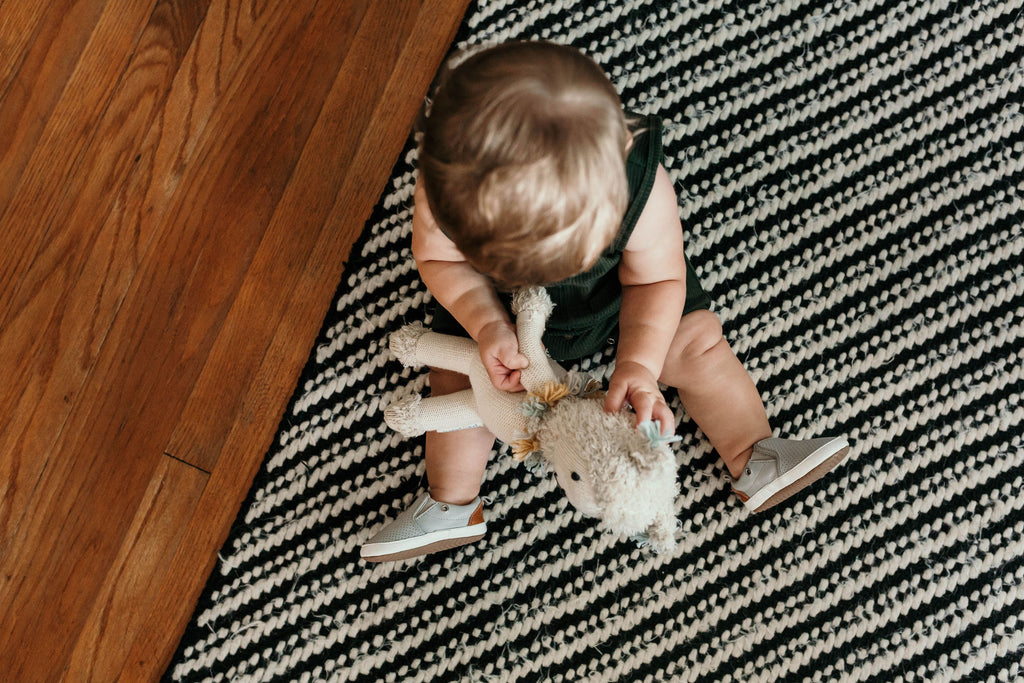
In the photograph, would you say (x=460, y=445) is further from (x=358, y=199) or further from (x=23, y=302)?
(x=23, y=302)

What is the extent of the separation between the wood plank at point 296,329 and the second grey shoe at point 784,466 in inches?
18.8

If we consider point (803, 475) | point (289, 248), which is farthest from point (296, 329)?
point (803, 475)

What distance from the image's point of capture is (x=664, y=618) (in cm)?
73

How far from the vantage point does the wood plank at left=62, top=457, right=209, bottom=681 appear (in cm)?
76

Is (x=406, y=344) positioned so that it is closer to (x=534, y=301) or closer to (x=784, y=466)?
(x=534, y=301)

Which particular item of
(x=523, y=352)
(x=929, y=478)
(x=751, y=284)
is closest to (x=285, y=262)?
(x=523, y=352)

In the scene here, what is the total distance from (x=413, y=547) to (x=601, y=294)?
0.31 m

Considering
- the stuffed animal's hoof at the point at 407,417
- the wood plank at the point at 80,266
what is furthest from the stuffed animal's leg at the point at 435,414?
the wood plank at the point at 80,266

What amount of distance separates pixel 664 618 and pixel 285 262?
0.55 m

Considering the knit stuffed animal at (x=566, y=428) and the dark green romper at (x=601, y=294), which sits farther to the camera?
the dark green romper at (x=601, y=294)

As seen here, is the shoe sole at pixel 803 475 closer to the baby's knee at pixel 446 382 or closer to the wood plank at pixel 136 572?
the baby's knee at pixel 446 382

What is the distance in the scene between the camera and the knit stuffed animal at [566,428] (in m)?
0.47

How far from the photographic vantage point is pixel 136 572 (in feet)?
2.51

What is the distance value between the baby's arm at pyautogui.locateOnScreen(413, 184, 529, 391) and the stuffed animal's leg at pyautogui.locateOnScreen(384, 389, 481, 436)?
65 millimetres
